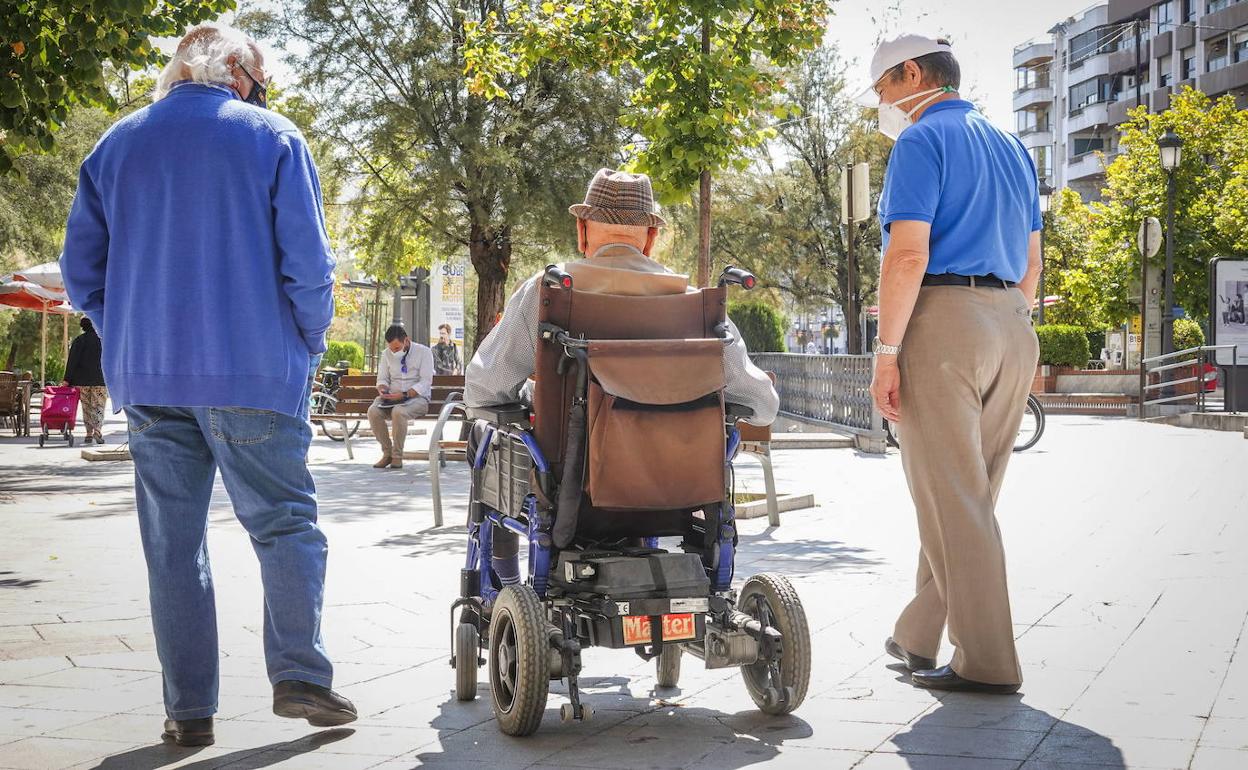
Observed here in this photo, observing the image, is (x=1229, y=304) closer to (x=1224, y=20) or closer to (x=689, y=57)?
(x=689, y=57)

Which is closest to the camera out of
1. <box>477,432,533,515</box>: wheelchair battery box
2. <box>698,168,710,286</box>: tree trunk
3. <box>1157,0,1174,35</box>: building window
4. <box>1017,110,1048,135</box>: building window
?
<box>477,432,533,515</box>: wheelchair battery box

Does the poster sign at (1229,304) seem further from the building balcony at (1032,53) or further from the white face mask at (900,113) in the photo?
the building balcony at (1032,53)

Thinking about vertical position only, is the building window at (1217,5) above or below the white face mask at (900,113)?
above

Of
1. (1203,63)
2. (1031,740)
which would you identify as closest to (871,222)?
(1203,63)

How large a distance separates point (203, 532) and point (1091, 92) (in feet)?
305

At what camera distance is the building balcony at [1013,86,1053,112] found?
99.6 metres

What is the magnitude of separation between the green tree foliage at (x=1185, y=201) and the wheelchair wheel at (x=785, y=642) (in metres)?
34.6

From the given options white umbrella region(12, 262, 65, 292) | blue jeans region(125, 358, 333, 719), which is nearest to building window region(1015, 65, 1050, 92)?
white umbrella region(12, 262, 65, 292)

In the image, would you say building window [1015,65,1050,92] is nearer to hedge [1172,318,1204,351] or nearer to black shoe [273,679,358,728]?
hedge [1172,318,1204,351]

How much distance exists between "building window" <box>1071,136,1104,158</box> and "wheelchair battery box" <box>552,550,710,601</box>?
91107 millimetres

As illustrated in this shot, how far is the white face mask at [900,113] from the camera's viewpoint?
477 cm

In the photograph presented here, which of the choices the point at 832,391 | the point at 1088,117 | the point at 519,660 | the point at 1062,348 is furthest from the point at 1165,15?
the point at 519,660

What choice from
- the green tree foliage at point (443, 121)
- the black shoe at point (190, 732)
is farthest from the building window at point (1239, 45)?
the black shoe at point (190, 732)

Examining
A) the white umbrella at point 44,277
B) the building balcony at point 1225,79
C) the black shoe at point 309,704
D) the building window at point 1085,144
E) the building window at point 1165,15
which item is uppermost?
the building window at point 1165,15
